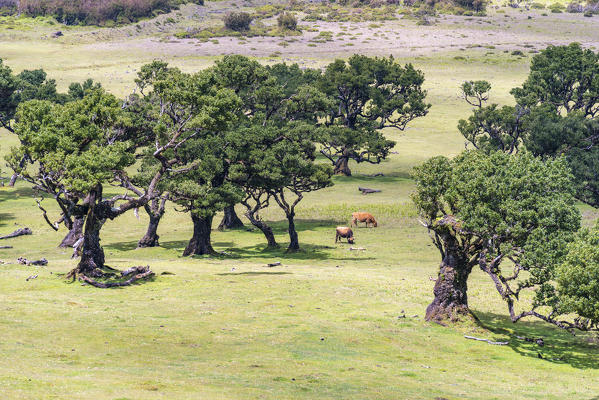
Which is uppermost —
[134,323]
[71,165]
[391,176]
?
[71,165]

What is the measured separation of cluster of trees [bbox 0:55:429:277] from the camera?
132 feet

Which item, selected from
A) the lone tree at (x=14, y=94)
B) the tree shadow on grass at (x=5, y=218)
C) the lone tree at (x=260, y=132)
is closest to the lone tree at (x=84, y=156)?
the lone tree at (x=260, y=132)

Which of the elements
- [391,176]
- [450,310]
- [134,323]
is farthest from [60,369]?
[391,176]

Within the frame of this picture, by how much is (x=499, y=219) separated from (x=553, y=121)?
194 feet

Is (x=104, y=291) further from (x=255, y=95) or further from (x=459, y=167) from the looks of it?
(x=255, y=95)

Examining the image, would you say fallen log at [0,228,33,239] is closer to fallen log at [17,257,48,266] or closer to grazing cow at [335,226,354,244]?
fallen log at [17,257,48,266]

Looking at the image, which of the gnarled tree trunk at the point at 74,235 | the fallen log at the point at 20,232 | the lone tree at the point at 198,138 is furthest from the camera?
the fallen log at the point at 20,232

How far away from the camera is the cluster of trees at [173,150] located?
4012 centimetres

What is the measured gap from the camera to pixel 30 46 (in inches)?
7736

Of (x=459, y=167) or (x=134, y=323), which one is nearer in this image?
(x=134, y=323)

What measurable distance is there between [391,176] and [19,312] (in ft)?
242

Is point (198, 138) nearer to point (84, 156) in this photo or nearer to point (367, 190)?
point (84, 156)

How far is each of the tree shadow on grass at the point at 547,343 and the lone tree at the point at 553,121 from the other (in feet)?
121

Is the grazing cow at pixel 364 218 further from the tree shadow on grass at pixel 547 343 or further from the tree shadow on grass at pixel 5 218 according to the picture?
the tree shadow on grass at pixel 5 218
